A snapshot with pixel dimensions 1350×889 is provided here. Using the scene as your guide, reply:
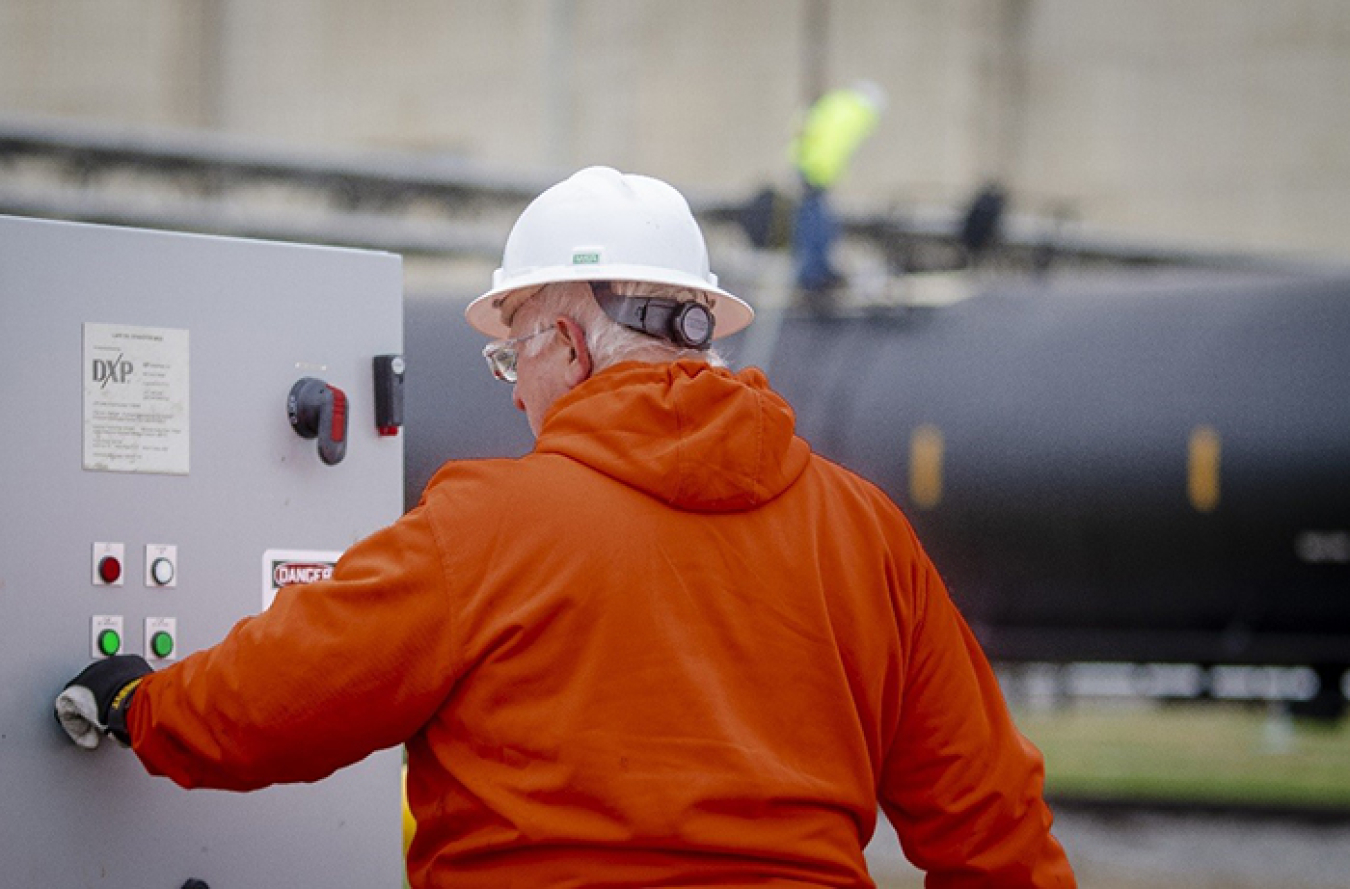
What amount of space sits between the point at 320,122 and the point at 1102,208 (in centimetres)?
990

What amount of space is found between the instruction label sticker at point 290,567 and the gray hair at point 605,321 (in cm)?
86

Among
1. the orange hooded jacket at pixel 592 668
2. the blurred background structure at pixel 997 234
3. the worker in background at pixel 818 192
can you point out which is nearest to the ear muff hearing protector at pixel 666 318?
the orange hooded jacket at pixel 592 668

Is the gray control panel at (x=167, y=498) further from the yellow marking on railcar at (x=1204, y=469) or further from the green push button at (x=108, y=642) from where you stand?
the yellow marking on railcar at (x=1204, y=469)

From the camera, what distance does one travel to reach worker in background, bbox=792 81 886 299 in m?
9.60

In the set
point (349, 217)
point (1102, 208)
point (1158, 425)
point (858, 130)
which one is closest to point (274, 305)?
point (1158, 425)

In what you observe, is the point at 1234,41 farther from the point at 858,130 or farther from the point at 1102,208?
the point at 858,130

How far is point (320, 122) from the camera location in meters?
21.5

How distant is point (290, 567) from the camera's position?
Result: 322 centimetres

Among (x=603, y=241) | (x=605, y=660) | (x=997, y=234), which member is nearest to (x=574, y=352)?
(x=603, y=241)

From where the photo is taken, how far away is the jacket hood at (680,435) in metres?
2.23

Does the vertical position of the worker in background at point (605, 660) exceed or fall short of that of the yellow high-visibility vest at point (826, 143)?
it falls short

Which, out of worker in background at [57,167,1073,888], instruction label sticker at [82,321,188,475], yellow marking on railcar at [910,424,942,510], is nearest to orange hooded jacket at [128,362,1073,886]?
worker in background at [57,167,1073,888]

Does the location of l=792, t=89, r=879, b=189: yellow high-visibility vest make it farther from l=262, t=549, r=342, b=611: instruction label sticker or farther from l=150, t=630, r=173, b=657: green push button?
l=150, t=630, r=173, b=657: green push button

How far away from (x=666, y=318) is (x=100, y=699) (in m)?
1.12
